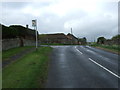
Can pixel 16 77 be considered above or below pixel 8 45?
below

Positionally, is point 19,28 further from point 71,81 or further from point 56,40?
point 56,40

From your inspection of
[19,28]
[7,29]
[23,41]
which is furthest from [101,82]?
[19,28]


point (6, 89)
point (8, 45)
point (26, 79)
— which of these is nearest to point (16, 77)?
point (26, 79)

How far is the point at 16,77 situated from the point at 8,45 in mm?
15916

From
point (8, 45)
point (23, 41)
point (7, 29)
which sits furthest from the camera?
point (23, 41)

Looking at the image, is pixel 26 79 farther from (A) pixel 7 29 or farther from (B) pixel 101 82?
(A) pixel 7 29

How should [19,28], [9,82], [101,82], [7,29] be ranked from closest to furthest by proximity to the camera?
[9,82]
[101,82]
[7,29]
[19,28]

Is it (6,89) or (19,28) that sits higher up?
(19,28)

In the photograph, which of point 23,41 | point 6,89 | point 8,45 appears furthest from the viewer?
point 23,41

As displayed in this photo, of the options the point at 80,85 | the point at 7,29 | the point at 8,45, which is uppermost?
the point at 7,29

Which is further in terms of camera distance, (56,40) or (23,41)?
(56,40)

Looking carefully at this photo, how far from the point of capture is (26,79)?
8281 millimetres

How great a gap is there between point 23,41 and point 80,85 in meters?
27.2

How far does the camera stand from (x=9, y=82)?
25.3 ft
